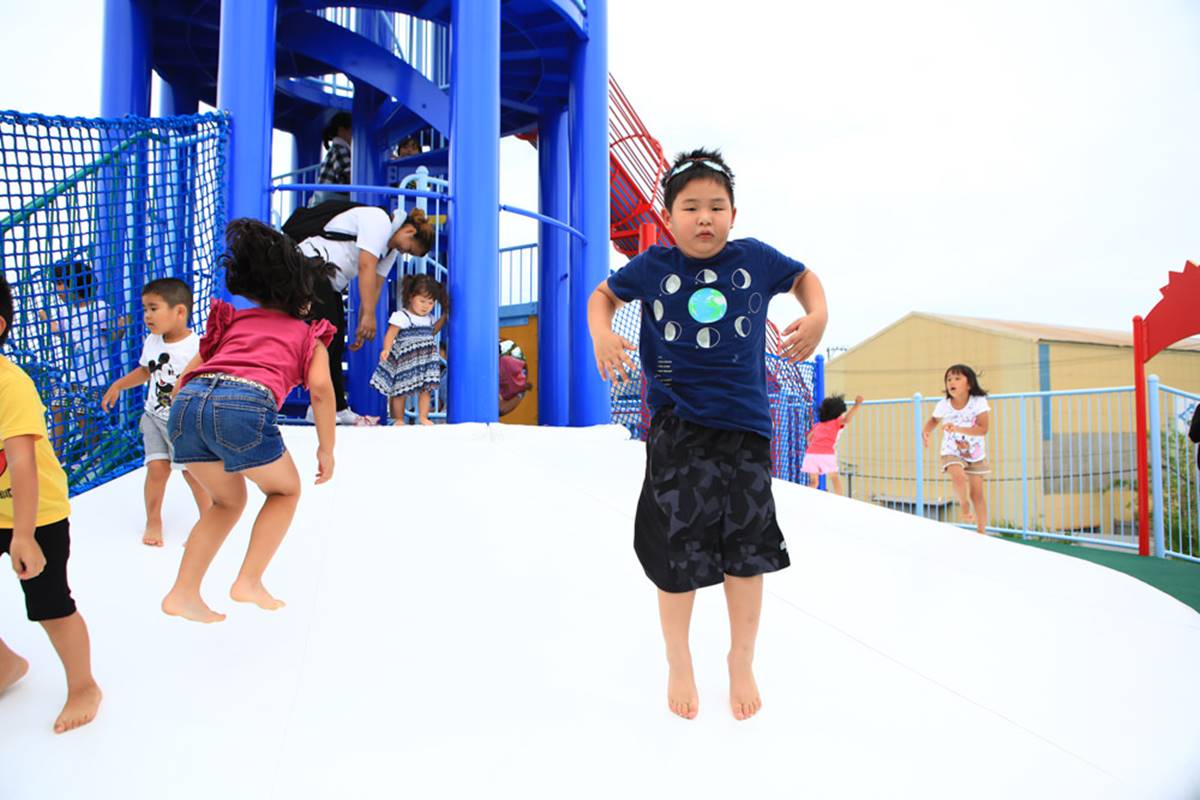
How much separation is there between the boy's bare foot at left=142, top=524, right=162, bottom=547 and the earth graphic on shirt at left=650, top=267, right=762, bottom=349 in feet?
8.10

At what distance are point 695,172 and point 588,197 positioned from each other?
4.19 meters

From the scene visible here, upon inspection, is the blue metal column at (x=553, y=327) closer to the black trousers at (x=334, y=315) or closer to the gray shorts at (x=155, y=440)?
the black trousers at (x=334, y=315)

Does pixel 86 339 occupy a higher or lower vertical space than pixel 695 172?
lower

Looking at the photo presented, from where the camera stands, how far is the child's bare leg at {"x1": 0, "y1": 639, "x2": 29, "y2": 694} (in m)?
2.03

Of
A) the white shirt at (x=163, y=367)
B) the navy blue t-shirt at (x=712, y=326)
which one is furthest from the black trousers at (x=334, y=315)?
the navy blue t-shirt at (x=712, y=326)

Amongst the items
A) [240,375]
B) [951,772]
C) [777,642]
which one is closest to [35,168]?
[240,375]

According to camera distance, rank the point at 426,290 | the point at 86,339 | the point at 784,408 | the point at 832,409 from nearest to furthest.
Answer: the point at 86,339 < the point at 426,290 < the point at 832,409 < the point at 784,408

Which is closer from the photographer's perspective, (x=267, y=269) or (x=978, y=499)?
(x=267, y=269)

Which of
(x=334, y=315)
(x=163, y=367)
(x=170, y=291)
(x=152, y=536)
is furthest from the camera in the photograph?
(x=334, y=315)

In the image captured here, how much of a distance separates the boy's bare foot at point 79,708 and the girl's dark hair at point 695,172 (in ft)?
6.54

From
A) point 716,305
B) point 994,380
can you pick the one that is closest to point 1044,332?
point 994,380

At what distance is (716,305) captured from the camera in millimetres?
2146

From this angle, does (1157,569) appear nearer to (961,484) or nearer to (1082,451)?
(961,484)

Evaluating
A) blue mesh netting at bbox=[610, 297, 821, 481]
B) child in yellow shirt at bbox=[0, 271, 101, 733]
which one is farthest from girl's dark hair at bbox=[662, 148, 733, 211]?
blue mesh netting at bbox=[610, 297, 821, 481]
